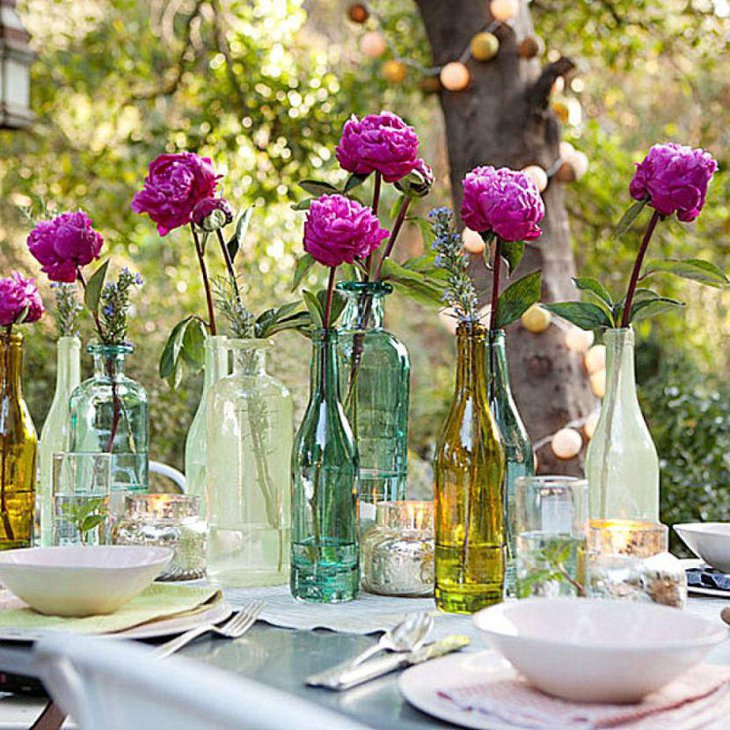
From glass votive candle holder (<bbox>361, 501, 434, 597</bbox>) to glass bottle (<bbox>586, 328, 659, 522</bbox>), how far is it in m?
0.22

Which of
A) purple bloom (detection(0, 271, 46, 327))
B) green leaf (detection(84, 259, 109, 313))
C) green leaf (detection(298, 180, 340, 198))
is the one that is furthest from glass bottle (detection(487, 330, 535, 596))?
purple bloom (detection(0, 271, 46, 327))

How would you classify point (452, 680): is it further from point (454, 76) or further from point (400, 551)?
point (454, 76)

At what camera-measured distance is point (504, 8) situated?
374 centimetres

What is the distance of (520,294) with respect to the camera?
1.55 meters

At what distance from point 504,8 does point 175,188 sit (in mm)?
2310

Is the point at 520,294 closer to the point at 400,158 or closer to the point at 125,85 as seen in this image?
the point at 400,158

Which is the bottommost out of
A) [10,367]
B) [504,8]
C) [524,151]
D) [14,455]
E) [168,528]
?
[168,528]

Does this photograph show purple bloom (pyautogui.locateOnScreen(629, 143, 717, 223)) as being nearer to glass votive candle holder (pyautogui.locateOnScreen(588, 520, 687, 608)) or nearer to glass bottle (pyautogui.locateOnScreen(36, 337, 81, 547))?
glass votive candle holder (pyautogui.locateOnScreen(588, 520, 687, 608))

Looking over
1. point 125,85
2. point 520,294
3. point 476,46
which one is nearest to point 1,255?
point 125,85

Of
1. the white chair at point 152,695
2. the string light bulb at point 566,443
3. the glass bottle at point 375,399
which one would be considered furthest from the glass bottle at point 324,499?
the string light bulb at point 566,443

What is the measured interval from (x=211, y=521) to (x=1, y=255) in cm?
504

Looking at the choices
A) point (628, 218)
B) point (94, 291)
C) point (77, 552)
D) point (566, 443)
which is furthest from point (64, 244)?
point (566, 443)

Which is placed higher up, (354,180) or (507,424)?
(354,180)

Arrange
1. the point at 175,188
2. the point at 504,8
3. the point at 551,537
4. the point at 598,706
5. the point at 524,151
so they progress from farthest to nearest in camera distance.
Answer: the point at 524,151 → the point at 504,8 → the point at 175,188 → the point at 551,537 → the point at 598,706
